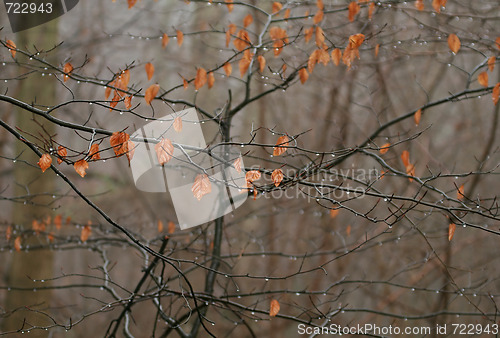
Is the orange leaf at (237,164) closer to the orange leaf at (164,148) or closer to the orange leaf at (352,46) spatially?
the orange leaf at (164,148)

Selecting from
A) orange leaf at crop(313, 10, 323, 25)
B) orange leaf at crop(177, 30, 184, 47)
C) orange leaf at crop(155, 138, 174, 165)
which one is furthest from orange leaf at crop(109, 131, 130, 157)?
orange leaf at crop(313, 10, 323, 25)

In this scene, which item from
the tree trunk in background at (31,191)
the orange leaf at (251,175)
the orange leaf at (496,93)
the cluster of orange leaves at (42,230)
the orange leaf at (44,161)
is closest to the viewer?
the orange leaf at (44,161)

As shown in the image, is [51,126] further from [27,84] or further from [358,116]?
[358,116]

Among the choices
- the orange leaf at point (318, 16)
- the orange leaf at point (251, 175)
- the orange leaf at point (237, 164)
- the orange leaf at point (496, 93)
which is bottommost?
the orange leaf at point (251, 175)

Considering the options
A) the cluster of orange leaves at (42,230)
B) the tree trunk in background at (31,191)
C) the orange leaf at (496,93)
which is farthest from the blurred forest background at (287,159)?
the orange leaf at (496,93)

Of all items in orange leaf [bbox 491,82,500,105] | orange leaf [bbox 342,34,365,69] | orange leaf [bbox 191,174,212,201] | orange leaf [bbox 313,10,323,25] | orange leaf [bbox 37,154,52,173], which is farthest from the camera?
orange leaf [bbox 313,10,323,25]

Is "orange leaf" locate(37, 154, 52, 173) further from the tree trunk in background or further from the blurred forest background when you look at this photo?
the blurred forest background

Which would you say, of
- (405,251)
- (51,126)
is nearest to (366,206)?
(405,251)

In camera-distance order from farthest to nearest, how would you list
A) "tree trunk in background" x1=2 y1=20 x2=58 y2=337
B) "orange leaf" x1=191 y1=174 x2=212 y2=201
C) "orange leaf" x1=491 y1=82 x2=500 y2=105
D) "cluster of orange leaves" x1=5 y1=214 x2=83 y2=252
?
"tree trunk in background" x1=2 y1=20 x2=58 y2=337
"cluster of orange leaves" x1=5 y1=214 x2=83 y2=252
"orange leaf" x1=491 y1=82 x2=500 y2=105
"orange leaf" x1=191 y1=174 x2=212 y2=201

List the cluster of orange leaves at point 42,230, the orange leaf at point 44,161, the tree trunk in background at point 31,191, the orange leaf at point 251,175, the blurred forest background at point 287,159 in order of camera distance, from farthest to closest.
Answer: the blurred forest background at point 287,159 → the tree trunk in background at point 31,191 → the cluster of orange leaves at point 42,230 → the orange leaf at point 251,175 → the orange leaf at point 44,161

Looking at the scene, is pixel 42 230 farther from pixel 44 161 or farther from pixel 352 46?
pixel 352 46

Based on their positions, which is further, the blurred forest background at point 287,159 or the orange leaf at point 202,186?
the blurred forest background at point 287,159

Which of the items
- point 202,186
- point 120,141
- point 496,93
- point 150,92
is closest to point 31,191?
point 150,92

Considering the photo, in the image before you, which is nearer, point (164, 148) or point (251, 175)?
point (164, 148)
